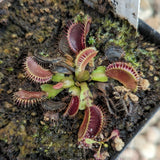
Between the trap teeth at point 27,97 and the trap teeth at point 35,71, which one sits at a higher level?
the trap teeth at point 35,71

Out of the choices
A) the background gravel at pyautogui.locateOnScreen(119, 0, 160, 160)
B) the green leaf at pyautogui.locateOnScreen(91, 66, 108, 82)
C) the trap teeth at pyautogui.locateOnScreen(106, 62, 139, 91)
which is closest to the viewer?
the trap teeth at pyautogui.locateOnScreen(106, 62, 139, 91)

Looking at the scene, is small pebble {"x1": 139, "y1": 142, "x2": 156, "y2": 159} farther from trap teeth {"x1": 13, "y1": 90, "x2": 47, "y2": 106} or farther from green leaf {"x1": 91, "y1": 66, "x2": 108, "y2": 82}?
trap teeth {"x1": 13, "y1": 90, "x2": 47, "y2": 106}

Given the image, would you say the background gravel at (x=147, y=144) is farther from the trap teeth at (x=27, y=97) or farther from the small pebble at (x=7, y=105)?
the small pebble at (x=7, y=105)

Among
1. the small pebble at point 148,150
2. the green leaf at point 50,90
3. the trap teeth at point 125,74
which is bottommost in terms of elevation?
the green leaf at point 50,90

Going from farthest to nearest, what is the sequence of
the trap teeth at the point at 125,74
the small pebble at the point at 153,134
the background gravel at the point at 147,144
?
the small pebble at the point at 153,134
the background gravel at the point at 147,144
the trap teeth at the point at 125,74

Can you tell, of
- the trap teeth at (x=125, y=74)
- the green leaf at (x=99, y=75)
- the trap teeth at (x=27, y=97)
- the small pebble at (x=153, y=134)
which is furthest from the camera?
the small pebble at (x=153, y=134)

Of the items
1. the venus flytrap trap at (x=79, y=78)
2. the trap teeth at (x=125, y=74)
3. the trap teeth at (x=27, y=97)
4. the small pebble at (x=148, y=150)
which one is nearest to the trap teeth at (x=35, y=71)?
the venus flytrap trap at (x=79, y=78)

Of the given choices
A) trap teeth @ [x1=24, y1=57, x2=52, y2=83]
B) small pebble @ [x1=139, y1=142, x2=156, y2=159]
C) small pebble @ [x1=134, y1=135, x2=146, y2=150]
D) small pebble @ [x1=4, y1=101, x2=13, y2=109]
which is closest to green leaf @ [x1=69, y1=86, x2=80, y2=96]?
trap teeth @ [x1=24, y1=57, x2=52, y2=83]
